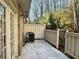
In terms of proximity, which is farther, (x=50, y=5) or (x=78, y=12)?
(x=50, y=5)

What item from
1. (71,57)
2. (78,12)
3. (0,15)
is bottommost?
(71,57)

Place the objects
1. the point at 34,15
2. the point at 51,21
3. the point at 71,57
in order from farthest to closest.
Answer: the point at 34,15, the point at 51,21, the point at 71,57

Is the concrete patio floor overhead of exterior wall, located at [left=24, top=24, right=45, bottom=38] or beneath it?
beneath

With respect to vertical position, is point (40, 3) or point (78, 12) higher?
point (40, 3)

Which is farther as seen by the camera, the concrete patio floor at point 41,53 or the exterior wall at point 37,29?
the exterior wall at point 37,29

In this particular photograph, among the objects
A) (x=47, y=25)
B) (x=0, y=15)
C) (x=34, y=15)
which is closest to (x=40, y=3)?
(x=34, y=15)

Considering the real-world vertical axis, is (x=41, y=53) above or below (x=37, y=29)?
below

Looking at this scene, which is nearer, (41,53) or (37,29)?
(41,53)

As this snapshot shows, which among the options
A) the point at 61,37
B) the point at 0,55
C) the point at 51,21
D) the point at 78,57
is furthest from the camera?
the point at 51,21

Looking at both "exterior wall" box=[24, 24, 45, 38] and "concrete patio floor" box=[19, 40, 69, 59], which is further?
"exterior wall" box=[24, 24, 45, 38]

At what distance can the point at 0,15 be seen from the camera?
3287 millimetres

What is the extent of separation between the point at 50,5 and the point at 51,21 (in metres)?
4.29

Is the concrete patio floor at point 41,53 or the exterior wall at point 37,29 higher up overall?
the exterior wall at point 37,29

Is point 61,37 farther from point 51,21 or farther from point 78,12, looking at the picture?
point 51,21
